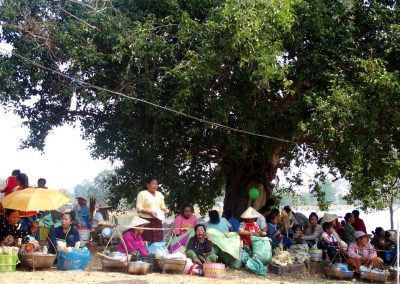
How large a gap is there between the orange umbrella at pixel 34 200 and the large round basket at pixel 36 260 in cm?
77

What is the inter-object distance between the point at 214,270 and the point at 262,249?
1.45m

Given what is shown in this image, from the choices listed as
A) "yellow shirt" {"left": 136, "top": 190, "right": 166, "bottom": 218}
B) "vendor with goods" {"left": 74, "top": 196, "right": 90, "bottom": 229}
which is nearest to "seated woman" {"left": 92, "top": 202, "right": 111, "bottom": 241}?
"vendor with goods" {"left": 74, "top": 196, "right": 90, "bottom": 229}

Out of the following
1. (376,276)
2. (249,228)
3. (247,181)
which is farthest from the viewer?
(247,181)

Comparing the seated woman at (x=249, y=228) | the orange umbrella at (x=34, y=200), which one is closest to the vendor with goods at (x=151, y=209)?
the orange umbrella at (x=34, y=200)

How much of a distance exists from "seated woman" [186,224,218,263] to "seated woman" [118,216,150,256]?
83 cm

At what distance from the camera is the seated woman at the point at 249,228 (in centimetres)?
960

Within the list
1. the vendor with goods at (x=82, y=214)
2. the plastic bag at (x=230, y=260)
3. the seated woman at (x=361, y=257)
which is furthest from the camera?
the vendor with goods at (x=82, y=214)

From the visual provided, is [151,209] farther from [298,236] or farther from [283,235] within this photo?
[298,236]

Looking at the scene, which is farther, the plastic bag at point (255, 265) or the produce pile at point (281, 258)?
the produce pile at point (281, 258)

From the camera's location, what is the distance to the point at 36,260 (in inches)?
300

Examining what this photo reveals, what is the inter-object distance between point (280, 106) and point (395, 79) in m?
2.82

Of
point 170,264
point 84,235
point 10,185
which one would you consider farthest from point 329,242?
point 10,185

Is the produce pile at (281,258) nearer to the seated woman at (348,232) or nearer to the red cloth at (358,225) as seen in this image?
the seated woman at (348,232)

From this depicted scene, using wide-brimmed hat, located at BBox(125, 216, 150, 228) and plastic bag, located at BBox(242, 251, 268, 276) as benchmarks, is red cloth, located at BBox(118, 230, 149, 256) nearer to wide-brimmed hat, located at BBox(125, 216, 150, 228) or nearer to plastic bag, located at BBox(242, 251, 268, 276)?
wide-brimmed hat, located at BBox(125, 216, 150, 228)
